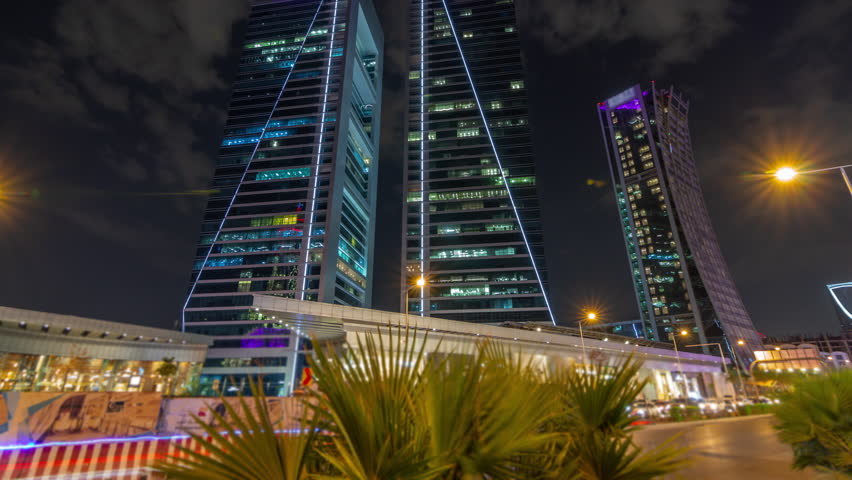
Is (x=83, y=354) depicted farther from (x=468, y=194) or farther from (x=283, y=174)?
(x=468, y=194)

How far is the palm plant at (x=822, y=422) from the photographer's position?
573 centimetres

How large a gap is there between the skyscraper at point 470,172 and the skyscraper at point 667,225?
50.7m

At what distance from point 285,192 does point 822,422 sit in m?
97.5

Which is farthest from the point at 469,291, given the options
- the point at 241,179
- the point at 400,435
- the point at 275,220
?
the point at 400,435

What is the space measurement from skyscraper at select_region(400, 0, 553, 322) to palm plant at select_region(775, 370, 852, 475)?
236ft

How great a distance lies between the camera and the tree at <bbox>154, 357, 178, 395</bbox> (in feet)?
141

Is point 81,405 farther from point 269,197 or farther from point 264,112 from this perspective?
point 264,112

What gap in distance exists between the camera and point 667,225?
381ft

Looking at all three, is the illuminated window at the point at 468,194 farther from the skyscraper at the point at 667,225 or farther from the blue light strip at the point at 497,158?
the skyscraper at the point at 667,225

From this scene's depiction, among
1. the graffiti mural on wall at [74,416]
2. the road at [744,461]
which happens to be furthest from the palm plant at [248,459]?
the graffiti mural on wall at [74,416]

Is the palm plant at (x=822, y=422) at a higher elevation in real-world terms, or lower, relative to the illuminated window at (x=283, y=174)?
lower

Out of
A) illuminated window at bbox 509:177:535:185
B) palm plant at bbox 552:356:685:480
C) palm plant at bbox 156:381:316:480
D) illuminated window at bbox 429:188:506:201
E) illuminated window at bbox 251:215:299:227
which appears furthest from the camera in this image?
illuminated window at bbox 509:177:535:185

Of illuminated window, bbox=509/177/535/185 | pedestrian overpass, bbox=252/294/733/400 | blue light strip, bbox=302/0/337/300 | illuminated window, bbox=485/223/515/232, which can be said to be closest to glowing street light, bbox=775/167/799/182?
pedestrian overpass, bbox=252/294/733/400

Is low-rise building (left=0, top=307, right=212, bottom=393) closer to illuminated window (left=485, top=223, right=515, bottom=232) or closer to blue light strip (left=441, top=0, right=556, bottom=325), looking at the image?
illuminated window (left=485, top=223, right=515, bottom=232)
